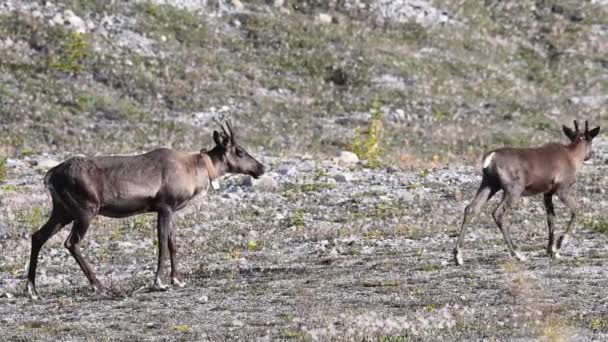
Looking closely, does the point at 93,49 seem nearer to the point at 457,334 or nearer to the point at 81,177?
the point at 81,177

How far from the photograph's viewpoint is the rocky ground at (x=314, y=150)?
1318cm

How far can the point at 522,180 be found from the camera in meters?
17.5

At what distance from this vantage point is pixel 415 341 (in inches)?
436

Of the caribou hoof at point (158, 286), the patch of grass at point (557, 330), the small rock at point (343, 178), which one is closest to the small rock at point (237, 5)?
the small rock at point (343, 178)

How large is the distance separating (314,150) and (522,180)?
20239 millimetres

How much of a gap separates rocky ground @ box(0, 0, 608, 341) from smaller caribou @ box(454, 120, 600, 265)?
1.57 ft

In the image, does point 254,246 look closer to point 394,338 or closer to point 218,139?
point 218,139

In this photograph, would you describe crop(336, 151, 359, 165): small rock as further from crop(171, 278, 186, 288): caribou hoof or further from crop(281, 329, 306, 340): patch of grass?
crop(281, 329, 306, 340): patch of grass

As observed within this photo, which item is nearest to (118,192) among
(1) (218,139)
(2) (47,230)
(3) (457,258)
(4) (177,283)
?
(2) (47,230)

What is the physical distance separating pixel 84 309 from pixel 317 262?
501 cm

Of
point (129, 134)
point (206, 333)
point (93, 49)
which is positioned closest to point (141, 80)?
point (93, 49)

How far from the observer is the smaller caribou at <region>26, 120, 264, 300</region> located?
1502 centimetres

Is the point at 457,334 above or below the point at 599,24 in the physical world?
above

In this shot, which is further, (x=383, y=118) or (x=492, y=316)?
(x=383, y=118)
